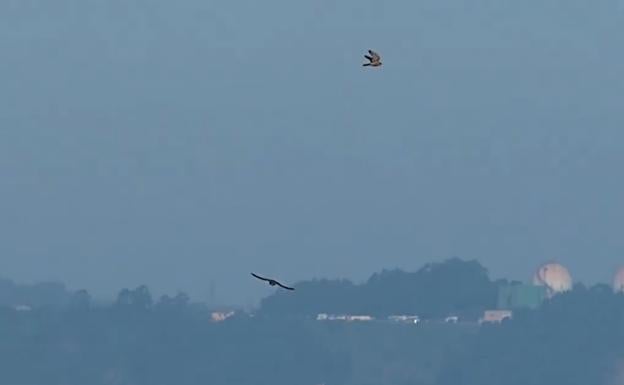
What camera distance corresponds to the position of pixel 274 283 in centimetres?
6562

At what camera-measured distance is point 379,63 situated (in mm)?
64250

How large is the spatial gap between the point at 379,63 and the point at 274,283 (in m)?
5.86

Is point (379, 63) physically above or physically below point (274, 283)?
above
